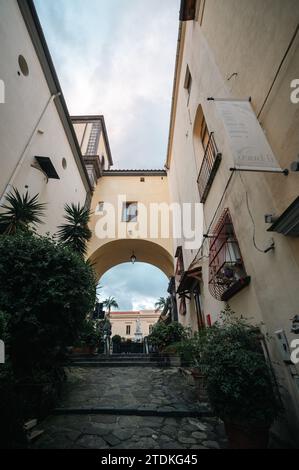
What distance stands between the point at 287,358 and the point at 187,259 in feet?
19.4

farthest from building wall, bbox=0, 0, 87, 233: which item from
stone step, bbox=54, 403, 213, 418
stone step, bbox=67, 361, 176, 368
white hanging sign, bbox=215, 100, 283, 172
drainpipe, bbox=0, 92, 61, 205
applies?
white hanging sign, bbox=215, 100, 283, 172

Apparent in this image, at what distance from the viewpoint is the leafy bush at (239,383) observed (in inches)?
89.6

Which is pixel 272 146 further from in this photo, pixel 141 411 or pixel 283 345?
pixel 141 411

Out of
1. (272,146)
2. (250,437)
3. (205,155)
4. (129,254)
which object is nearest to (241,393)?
(250,437)

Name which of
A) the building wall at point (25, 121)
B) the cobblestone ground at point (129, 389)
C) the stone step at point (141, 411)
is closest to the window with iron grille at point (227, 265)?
the stone step at point (141, 411)

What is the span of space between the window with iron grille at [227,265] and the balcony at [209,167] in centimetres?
121

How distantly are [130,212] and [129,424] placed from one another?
1120 cm

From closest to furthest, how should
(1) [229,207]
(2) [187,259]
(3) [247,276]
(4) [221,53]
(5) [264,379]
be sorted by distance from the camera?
(5) [264,379] < (3) [247,276] < (1) [229,207] < (4) [221,53] < (2) [187,259]

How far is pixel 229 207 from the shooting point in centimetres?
439

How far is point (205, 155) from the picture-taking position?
20.1 ft

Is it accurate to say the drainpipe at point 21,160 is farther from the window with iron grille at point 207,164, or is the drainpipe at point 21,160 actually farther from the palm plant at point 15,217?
the window with iron grille at point 207,164

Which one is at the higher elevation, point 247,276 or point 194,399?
Result: point 247,276
